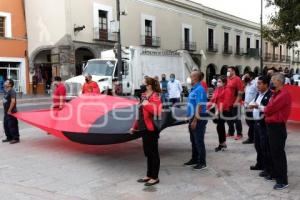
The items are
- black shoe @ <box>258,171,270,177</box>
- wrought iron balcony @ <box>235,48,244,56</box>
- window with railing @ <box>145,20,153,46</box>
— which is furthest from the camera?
wrought iron balcony @ <box>235,48,244,56</box>

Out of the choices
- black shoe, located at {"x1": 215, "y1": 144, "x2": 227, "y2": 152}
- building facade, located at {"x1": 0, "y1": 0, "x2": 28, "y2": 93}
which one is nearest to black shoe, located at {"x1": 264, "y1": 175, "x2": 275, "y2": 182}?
black shoe, located at {"x1": 215, "y1": 144, "x2": 227, "y2": 152}

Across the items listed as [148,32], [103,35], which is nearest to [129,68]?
[103,35]

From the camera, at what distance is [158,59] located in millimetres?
24219

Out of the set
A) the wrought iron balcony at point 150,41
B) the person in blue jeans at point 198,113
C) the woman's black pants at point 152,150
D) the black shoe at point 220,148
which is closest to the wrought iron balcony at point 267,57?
the wrought iron balcony at point 150,41

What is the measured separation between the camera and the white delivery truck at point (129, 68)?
19811mm

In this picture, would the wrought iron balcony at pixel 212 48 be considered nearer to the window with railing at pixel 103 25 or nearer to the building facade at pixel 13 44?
the window with railing at pixel 103 25

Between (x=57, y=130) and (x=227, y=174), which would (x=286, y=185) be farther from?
(x=57, y=130)

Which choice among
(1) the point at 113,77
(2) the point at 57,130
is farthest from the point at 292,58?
(2) the point at 57,130

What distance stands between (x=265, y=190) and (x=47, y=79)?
25796 mm

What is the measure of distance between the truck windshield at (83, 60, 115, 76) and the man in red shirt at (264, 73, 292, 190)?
15242 millimetres

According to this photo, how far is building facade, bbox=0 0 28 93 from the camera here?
88.8ft

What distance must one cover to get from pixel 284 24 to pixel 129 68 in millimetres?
→ 9213

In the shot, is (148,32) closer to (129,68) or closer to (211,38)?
(211,38)

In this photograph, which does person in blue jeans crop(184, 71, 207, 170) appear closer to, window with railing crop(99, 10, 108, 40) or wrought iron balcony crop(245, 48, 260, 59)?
window with railing crop(99, 10, 108, 40)
